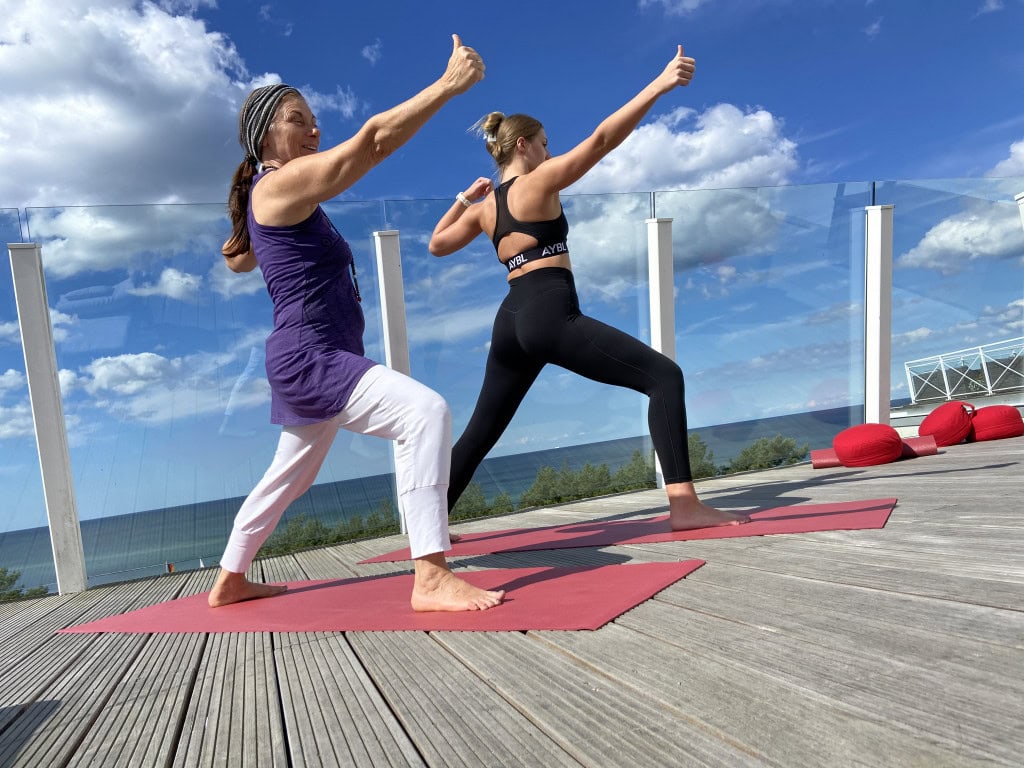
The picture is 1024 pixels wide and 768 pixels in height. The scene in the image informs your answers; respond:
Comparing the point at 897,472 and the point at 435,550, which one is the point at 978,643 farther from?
the point at 897,472

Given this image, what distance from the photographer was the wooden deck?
3.18ft

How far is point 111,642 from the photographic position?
2.06 metres

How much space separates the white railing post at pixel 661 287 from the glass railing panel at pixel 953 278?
180 cm

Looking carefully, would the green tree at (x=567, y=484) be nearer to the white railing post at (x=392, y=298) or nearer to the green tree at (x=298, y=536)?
the white railing post at (x=392, y=298)

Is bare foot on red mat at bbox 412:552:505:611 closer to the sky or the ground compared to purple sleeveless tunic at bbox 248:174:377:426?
closer to the ground

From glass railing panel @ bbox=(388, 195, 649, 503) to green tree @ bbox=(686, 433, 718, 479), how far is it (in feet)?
1.18

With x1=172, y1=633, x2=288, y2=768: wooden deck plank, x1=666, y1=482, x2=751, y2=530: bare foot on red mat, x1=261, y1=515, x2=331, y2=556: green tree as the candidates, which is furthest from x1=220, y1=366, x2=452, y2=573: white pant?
x1=261, y1=515, x2=331, y2=556: green tree

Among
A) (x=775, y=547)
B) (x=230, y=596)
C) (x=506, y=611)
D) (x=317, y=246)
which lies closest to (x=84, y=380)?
(x=230, y=596)

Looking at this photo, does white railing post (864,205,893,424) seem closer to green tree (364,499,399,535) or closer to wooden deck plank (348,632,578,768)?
green tree (364,499,399,535)

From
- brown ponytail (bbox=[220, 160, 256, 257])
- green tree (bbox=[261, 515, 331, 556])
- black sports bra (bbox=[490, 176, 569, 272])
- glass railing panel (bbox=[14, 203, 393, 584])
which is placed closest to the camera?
brown ponytail (bbox=[220, 160, 256, 257])

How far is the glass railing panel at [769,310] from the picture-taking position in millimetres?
4887

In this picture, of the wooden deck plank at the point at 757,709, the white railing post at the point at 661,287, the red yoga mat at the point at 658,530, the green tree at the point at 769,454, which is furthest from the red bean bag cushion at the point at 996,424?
the wooden deck plank at the point at 757,709

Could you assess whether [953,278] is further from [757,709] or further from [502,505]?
[757,709]

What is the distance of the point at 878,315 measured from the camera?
17.0 feet
